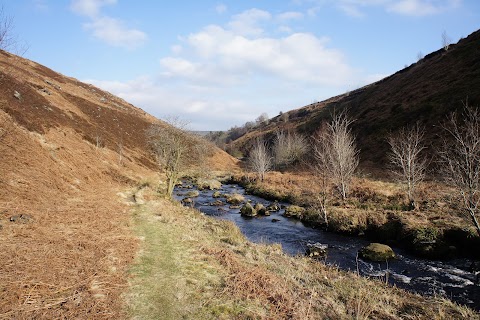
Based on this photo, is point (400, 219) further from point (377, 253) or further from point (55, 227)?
point (55, 227)

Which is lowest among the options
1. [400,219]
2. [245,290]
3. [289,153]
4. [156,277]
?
[400,219]

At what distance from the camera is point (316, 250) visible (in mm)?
17031

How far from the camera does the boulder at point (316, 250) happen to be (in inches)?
650

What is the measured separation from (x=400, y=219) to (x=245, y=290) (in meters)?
16.1

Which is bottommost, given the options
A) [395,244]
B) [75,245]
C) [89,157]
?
[395,244]

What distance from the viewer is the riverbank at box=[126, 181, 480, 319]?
718cm

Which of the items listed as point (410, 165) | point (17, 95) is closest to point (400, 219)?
point (410, 165)

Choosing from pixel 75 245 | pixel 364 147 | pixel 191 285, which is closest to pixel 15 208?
pixel 75 245

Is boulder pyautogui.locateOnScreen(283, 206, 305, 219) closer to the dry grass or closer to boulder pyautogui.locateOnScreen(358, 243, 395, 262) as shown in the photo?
the dry grass

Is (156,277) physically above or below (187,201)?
above

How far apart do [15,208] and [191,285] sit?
881 cm

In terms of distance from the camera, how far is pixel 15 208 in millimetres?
11930

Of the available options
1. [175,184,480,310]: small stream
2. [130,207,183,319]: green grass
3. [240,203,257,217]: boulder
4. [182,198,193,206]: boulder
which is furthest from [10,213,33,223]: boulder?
[182,198,193,206]: boulder

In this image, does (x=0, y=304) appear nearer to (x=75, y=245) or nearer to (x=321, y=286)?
(x=75, y=245)
